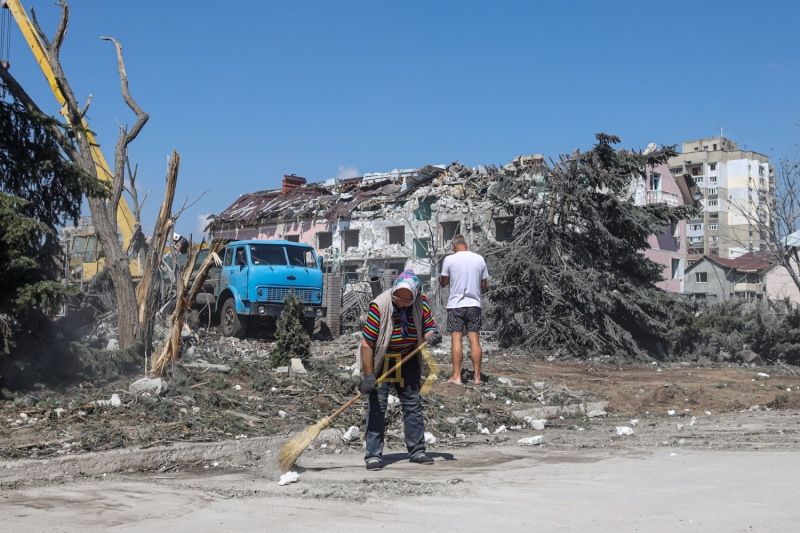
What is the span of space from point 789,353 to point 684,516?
501 inches

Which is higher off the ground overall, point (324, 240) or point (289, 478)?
point (324, 240)

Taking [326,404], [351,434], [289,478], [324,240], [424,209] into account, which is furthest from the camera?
[324,240]

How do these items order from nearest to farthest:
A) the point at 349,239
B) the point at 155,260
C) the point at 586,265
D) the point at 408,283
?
the point at 408,283 < the point at 155,260 < the point at 586,265 < the point at 349,239

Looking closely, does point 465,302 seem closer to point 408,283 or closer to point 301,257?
point 408,283

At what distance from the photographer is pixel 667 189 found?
40.5m

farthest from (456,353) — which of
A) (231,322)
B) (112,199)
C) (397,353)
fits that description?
(231,322)

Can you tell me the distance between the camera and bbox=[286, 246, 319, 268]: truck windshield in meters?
17.6

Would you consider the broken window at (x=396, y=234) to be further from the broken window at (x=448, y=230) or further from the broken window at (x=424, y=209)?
the broken window at (x=448, y=230)

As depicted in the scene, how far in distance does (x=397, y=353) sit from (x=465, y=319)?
10.8 feet

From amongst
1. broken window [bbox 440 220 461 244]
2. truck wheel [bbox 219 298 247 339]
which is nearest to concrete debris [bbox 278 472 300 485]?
truck wheel [bbox 219 298 247 339]

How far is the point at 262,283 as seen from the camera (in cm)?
1656

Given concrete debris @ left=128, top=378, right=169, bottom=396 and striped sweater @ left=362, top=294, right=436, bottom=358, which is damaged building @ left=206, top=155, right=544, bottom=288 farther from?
striped sweater @ left=362, top=294, right=436, bottom=358

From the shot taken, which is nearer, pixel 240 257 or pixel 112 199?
pixel 112 199

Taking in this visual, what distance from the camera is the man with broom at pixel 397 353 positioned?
5.97 meters
